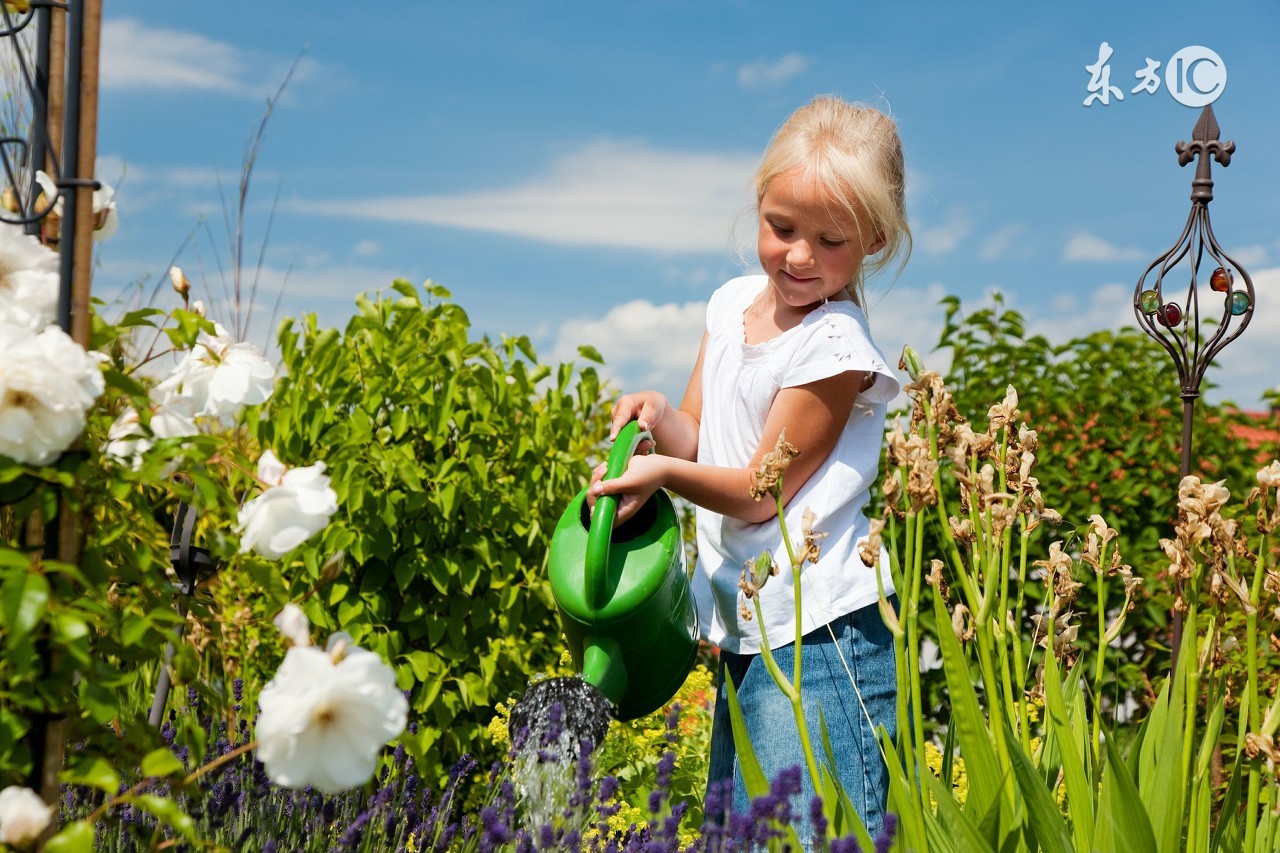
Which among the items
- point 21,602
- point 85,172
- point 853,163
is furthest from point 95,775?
point 853,163

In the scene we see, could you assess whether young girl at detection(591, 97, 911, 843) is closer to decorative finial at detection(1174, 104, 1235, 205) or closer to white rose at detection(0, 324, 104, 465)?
white rose at detection(0, 324, 104, 465)

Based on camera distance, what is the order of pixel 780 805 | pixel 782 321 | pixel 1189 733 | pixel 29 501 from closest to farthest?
pixel 29 501 < pixel 780 805 < pixel 1189 733 < pixel 782 321

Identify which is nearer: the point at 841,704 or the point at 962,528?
the point at 962,528

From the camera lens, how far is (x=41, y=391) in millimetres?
1187

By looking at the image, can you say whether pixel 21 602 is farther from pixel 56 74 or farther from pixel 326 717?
pixel 56 74

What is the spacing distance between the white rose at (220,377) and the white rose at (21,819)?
502 mm

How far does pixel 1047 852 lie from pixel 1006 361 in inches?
116

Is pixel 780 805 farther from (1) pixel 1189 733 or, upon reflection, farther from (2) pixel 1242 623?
(2) pixel 1242 623

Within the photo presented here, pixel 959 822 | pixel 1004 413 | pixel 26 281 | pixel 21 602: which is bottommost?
pixel 959 822

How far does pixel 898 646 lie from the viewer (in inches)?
59.4

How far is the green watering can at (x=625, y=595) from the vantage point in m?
1.97

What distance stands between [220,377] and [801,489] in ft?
3.55

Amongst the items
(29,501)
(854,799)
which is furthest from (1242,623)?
(29,501)

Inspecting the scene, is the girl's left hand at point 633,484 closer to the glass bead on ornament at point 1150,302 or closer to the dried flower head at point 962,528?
the dried flower head at point 962,528
